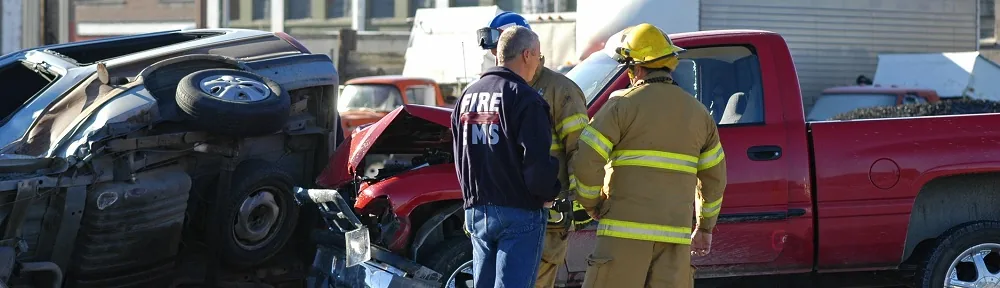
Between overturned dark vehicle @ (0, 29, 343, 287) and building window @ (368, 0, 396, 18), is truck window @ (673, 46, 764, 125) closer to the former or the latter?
overturned dark vehicle @ (0, 29, 343, 287)

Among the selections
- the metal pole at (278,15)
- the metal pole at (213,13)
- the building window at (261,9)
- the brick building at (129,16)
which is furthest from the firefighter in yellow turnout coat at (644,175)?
the brick building at (129,16)

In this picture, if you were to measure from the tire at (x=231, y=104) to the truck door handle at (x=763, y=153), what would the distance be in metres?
2.44

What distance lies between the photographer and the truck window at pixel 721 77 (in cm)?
625

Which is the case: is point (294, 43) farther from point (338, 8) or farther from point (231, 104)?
point (338, 8)

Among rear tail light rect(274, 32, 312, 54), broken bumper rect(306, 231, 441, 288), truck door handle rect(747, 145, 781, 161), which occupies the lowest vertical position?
broken bumper rect(306, 231, 441, 288)

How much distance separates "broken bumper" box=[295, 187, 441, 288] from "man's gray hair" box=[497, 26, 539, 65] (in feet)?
4.34

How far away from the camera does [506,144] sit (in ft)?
14.8

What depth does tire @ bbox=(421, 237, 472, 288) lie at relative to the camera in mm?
5777

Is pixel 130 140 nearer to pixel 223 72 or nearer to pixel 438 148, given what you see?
pixel 223 72

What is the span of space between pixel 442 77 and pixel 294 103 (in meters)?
12.7

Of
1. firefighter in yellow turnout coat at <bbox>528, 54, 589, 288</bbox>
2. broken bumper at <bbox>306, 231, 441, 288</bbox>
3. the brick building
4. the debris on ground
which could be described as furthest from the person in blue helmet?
the brick building

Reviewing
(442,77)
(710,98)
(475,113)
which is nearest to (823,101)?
(442,77)

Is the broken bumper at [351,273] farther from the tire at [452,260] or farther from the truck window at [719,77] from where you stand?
the truck window at [719,77]

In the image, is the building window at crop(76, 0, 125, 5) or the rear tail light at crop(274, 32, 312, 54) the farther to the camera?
the building window at crop(76, 0, 125, 5)
